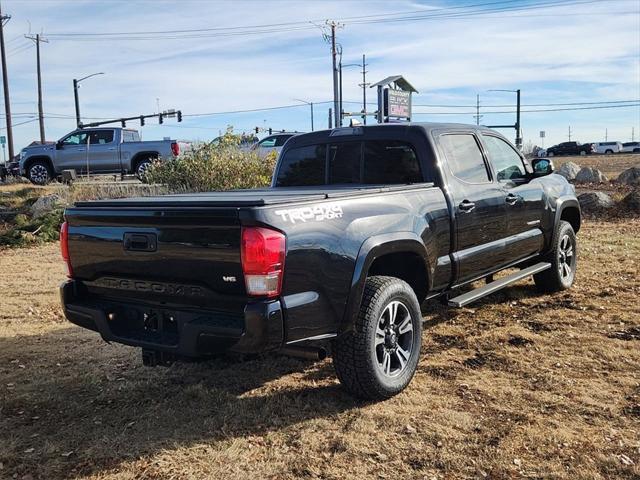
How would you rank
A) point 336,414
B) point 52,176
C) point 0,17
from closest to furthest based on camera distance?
point 336,414
point 52,176
point 0,17

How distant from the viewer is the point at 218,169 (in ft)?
43.7

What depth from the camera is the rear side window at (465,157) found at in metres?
5.05

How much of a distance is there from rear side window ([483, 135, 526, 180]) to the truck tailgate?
3.21m

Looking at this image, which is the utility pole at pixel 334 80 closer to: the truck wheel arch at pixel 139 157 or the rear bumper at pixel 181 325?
the truck wheel arch at pixel 139 157

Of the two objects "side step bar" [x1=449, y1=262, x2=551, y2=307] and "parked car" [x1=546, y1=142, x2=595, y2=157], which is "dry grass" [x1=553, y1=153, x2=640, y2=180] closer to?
"side step bar" [x1=449, y1=262, x2=551, y2=307]

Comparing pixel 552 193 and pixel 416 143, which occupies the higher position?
pixel 416 143

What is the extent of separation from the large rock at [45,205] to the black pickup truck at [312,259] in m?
10.5

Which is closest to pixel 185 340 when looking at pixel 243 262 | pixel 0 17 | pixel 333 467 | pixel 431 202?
pixel 243 262

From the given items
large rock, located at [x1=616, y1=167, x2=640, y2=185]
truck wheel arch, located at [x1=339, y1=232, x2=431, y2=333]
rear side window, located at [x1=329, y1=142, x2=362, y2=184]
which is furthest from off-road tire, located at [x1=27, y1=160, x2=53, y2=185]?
large rock, located at [x1=616, y1=167, x2=640, y2=185]

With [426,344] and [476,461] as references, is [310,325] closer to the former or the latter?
[476,461]

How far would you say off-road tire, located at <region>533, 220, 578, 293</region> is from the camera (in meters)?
6.50

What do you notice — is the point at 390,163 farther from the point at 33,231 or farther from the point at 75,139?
the point at 75,139

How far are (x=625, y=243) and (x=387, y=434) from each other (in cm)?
793

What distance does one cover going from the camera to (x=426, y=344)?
5191 mm
